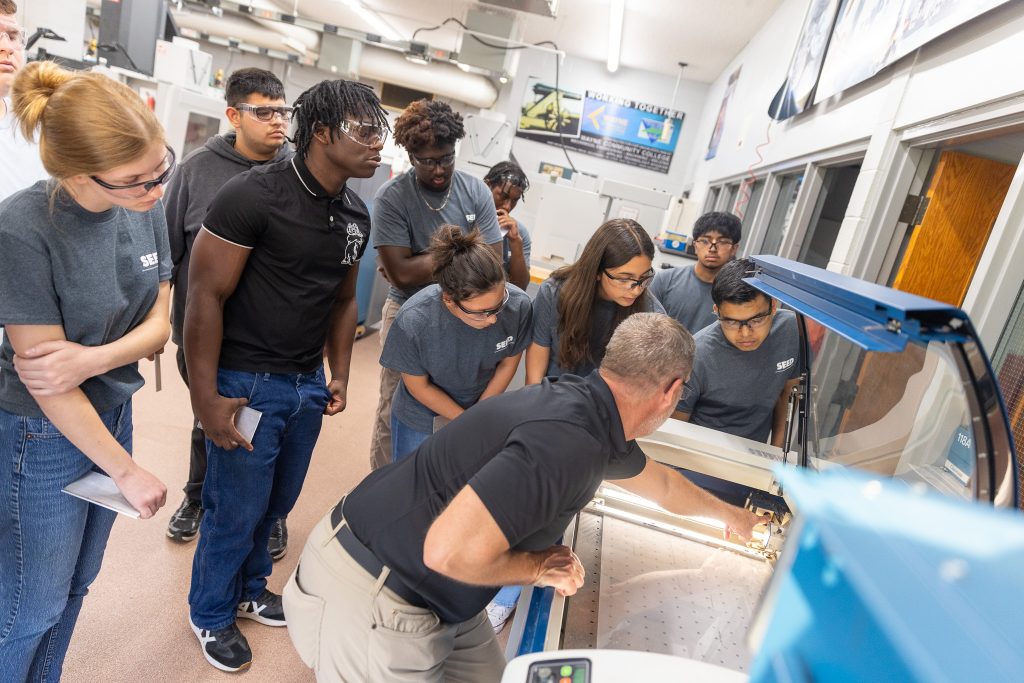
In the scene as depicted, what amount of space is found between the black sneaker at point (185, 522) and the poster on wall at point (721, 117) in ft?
22.3

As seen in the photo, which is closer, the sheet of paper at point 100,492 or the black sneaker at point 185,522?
the sheet of paper at point 100,492

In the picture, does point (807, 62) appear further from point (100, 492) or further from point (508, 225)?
point (100, 492)

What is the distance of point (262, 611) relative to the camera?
83.2 inches

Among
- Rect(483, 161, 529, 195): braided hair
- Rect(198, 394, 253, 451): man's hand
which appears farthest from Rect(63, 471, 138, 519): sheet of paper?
Rect(483, 161, 529, 195): braided hair

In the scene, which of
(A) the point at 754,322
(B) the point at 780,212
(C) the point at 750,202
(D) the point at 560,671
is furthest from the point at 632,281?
(C) the point at 750,202

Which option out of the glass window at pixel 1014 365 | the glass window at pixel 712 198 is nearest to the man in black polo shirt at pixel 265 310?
the glass window at pixel 1014 365

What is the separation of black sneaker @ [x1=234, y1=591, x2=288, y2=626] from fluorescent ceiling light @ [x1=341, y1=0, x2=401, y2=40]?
737cm

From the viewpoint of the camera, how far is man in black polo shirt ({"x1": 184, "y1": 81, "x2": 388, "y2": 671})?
157 cm

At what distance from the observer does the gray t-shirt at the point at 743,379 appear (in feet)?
6.45

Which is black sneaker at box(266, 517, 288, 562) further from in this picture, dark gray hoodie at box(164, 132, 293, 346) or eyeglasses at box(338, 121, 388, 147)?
eyeglasses at box(338, 121, 388, 147)

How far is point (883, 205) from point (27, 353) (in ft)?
9.72

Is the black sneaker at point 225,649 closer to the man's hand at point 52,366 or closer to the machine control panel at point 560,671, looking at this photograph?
the man's hand at point 52,366

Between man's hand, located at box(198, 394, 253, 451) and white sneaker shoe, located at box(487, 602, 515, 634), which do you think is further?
white sneaker shoe, located at box(487, 602, 515, 634)

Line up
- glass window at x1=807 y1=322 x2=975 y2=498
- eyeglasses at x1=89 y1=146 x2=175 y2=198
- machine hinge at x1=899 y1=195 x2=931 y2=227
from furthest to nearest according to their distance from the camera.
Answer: machine hinge at x1=899 y1=195 x2=931 y2=227
eyeglasses at x1=89 y1=146 x2=175 y2=198
glass window at x1=807 y1=322 x2=975 y2=498
